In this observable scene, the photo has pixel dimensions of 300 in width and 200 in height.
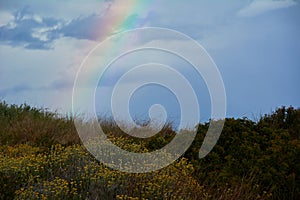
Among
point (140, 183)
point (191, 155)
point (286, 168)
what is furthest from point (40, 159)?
point (286, 168)

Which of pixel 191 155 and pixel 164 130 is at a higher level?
pixel 164 130

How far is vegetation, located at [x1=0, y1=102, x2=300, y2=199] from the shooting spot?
264 inches

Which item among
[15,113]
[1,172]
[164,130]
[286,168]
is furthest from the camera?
[15,113]

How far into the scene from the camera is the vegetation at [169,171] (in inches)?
264

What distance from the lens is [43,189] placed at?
6.67 m

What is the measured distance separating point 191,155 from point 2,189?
3.49 metres

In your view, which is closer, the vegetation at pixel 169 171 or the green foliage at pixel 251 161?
the vegetation at pixel 169 171

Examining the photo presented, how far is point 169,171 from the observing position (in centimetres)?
758

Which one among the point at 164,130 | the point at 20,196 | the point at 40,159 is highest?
the point at 164,130

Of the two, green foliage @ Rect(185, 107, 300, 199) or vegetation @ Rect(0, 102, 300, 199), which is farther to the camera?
green foliage @ Rect(185, 107, 300, 199)

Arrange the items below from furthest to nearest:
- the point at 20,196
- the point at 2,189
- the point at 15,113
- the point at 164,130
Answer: the point at 15,113 → the point at 164,130 → the point at 2,189 → the point at 20,196

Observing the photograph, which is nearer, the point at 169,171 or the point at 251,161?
the point at 169,171

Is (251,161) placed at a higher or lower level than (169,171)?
higher

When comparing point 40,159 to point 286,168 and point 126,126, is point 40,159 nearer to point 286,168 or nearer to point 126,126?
point 286,168
